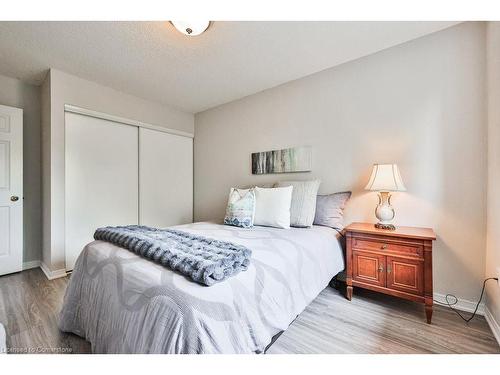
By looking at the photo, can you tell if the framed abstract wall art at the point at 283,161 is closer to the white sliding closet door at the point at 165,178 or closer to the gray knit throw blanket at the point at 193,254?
A: the white sliding closet door at the point at 165,178

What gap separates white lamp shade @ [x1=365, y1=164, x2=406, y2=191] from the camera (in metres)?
1.82

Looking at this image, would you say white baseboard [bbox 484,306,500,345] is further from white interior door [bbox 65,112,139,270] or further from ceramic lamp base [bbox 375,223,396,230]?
white interior door [bbox 65,112,139,270]

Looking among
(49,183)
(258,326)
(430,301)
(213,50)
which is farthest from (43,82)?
(430,301)

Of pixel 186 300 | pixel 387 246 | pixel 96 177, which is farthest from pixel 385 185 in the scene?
pixel 96 177

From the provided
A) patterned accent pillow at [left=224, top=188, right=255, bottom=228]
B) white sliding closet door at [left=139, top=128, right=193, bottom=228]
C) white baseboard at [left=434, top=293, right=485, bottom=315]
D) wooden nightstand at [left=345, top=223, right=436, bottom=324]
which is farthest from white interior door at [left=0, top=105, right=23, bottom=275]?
white baseboard at [left=434, top=293, right=485, bottom=315]

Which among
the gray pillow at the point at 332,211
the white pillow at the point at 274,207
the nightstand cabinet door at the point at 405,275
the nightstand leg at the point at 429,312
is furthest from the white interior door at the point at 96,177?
the nightstand leg at the point at 429,312

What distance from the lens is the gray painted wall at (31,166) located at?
2.69m

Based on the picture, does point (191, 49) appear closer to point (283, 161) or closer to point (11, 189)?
point (283, 161)

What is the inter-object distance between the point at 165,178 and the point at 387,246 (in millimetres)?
3034

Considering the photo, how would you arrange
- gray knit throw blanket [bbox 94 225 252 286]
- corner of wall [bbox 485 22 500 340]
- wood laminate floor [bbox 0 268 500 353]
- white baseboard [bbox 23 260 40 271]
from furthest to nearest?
1. white baseboard [bbox 23 260 40 271]
2. corner of wall [bbox 485 22 500 340]
3. wood laminate floor [bbox 0 268 500 353]
4. gray knit throw blanket [bbox 94 225 252 286]

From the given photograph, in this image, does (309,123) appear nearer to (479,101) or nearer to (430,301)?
(479,101)

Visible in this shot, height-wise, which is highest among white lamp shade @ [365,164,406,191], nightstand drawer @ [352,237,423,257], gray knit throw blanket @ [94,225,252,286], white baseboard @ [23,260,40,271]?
white lamp shade @ [365,164,406,191]

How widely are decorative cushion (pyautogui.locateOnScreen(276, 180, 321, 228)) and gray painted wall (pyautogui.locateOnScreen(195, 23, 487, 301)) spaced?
0.92 feet

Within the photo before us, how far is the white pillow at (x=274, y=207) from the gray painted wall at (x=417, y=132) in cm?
54
